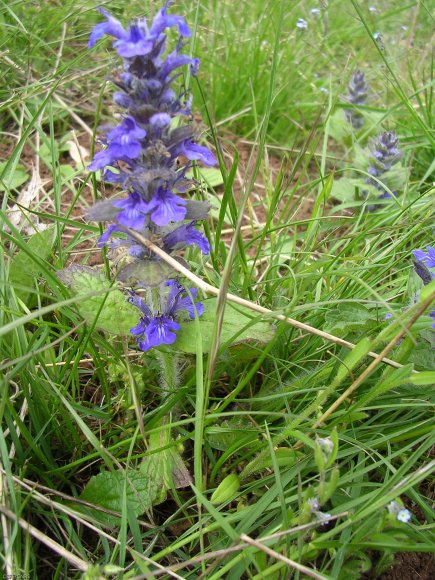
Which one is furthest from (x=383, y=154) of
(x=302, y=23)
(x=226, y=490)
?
(x=226, y=490)

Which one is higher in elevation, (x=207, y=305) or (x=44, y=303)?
(x=207, y=305)

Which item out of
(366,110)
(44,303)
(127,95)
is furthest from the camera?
(366,110)

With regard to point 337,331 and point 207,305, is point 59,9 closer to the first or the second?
point 207,305

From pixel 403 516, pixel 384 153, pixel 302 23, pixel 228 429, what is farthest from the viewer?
pixel 302 23

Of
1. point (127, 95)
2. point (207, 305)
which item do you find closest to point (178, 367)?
point (207, 305)

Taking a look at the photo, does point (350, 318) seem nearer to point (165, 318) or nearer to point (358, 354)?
point (358, 354)

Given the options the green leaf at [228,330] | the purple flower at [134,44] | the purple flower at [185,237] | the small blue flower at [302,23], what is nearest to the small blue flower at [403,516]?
the green leaf at [228,330]
